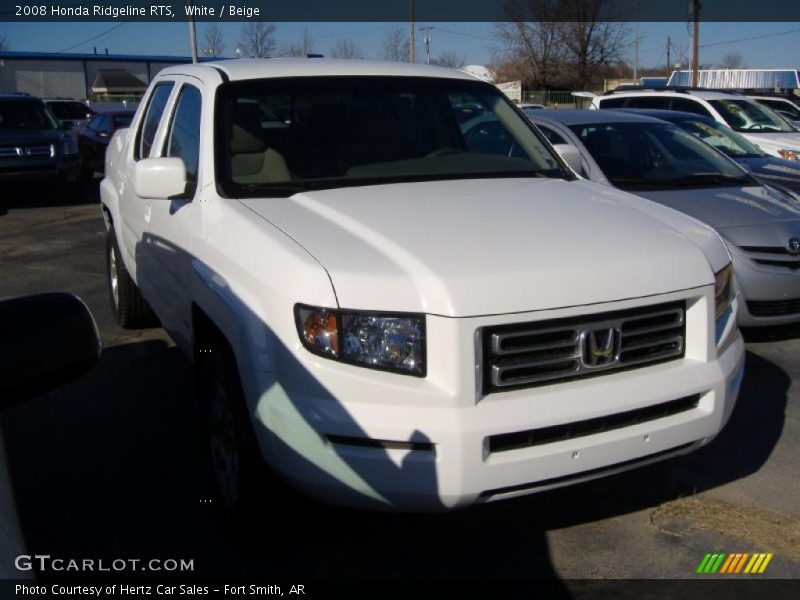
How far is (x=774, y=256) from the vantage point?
19.4ft

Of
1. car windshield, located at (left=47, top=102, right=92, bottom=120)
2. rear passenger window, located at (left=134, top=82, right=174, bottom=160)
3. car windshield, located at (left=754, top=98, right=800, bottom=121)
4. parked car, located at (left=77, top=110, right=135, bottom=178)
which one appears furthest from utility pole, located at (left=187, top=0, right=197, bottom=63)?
rear passenger window, located at (left=134, top=82, right=174, bottom=160)

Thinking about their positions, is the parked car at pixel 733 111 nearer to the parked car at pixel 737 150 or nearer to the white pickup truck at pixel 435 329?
the parked car at pixel 737 150

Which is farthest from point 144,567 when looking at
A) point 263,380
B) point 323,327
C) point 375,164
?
point 375,164

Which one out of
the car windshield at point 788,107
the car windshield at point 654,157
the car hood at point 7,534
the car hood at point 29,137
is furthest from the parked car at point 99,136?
the car hood at point 7,534

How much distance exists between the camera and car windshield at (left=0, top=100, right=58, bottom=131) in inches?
575

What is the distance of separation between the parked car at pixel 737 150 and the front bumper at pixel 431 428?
6.50 m

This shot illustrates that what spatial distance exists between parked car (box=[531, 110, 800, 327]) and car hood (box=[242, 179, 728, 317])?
4.99ft

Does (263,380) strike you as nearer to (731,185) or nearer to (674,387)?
(674,387)

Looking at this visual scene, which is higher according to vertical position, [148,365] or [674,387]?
[674,387]

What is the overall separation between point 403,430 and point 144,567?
128 cm

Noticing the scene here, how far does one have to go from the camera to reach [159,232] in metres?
4.45

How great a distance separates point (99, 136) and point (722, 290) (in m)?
16.4

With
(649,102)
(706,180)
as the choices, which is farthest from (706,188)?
(649,102)

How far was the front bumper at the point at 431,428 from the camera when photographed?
2773 mm
